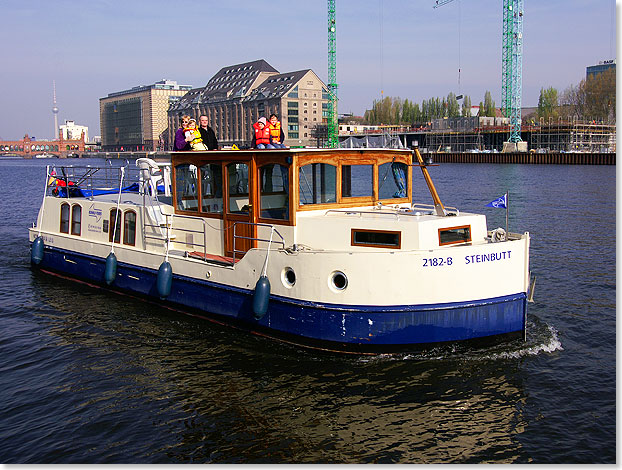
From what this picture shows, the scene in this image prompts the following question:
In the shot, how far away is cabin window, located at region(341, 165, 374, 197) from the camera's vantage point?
12301 millimetres

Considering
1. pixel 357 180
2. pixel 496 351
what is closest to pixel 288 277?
pixel 357 180

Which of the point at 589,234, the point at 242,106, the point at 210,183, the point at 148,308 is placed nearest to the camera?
the point at 210,183

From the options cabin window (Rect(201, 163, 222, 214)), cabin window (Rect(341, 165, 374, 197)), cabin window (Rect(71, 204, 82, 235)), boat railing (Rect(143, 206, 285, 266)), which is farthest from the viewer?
cabin window (Rect(71, 204, 82, 235))

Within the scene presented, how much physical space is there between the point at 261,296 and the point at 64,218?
9.33 meters

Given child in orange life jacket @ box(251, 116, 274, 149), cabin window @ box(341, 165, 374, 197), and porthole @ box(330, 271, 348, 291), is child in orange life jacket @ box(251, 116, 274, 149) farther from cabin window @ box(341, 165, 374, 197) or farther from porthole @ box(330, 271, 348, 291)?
porthole @ box(330, 271, 348, 291)

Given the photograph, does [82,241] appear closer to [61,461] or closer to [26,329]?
[26,329]

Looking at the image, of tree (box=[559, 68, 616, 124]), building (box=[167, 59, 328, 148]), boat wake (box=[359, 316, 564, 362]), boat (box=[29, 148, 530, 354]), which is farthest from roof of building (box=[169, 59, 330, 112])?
boat wake (box=[359, 316, 564, 362])

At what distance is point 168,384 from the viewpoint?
10.6m

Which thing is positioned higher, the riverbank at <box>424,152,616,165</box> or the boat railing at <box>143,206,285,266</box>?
the riverbank at <box>424,152,616,165</box>

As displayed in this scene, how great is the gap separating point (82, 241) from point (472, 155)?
3843 inches

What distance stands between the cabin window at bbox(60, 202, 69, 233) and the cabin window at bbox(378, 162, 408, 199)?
32.6 feet

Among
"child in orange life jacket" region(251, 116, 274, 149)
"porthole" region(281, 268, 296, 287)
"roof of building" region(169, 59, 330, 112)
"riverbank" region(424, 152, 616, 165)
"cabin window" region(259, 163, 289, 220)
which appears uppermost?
"roof of building" region(169, 59, 330, 112)

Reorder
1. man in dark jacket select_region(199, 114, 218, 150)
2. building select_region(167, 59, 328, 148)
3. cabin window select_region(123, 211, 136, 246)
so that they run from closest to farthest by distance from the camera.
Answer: man in dark jacket select_region(199, 114, 218, 150)
cabin window select_region(123, 211, 136, 246)
building select_region(167, 59, 328, 148)

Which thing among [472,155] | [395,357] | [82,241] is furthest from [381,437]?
[472,155]
